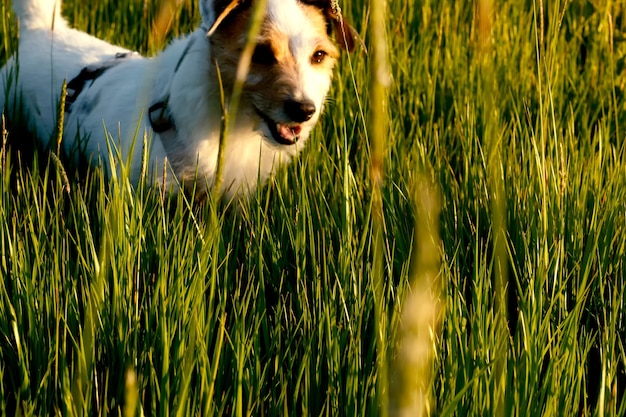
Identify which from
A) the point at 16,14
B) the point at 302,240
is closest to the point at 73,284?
the point at 302,240

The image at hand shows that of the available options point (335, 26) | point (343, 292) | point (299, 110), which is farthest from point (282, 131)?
point (343, 292)

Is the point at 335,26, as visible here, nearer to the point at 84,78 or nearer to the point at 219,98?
the point at 219,98

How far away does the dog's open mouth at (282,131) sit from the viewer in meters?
2.62

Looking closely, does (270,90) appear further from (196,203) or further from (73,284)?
(73,284)

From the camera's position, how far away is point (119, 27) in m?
3.86

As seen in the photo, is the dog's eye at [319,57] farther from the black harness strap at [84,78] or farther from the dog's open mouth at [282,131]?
the black harness strap at [84,78]

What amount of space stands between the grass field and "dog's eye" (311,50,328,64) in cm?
28

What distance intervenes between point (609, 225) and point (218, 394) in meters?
1.14

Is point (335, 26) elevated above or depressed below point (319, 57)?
above

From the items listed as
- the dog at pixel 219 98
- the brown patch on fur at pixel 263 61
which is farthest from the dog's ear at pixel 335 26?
the brown patch on fur at pixel 263 61

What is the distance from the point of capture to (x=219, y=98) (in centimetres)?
260

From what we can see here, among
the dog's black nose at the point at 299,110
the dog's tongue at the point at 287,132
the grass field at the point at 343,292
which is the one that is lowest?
the grass field at the point at 343,292

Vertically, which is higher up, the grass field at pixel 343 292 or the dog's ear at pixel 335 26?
the dog's ear at pixel 335 26

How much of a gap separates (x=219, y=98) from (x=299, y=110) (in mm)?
285
